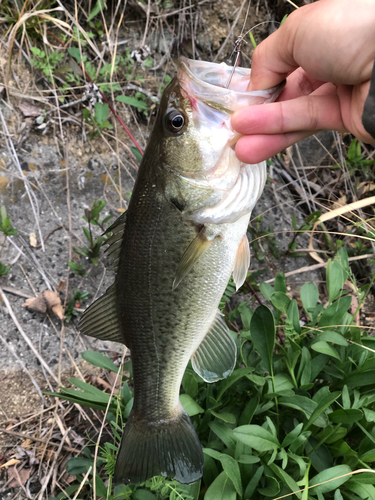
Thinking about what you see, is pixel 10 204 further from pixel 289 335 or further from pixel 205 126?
pixel 289 335

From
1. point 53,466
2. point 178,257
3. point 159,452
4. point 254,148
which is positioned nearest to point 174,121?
point 254,148

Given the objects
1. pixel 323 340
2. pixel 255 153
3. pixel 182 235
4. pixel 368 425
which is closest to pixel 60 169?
pixel 182 235

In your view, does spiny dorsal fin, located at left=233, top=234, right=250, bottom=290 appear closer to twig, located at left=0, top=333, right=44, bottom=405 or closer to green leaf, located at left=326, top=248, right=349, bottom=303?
green leaf, located at left=326, top=248, right=349, bottom=303

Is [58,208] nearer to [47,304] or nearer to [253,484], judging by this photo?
[47,304]

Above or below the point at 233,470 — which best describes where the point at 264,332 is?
above

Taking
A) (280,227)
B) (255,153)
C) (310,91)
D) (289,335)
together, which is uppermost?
(310,91)

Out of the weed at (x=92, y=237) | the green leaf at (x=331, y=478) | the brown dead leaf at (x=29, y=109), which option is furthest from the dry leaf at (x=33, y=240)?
the green leaf at (x=331, y=478)
